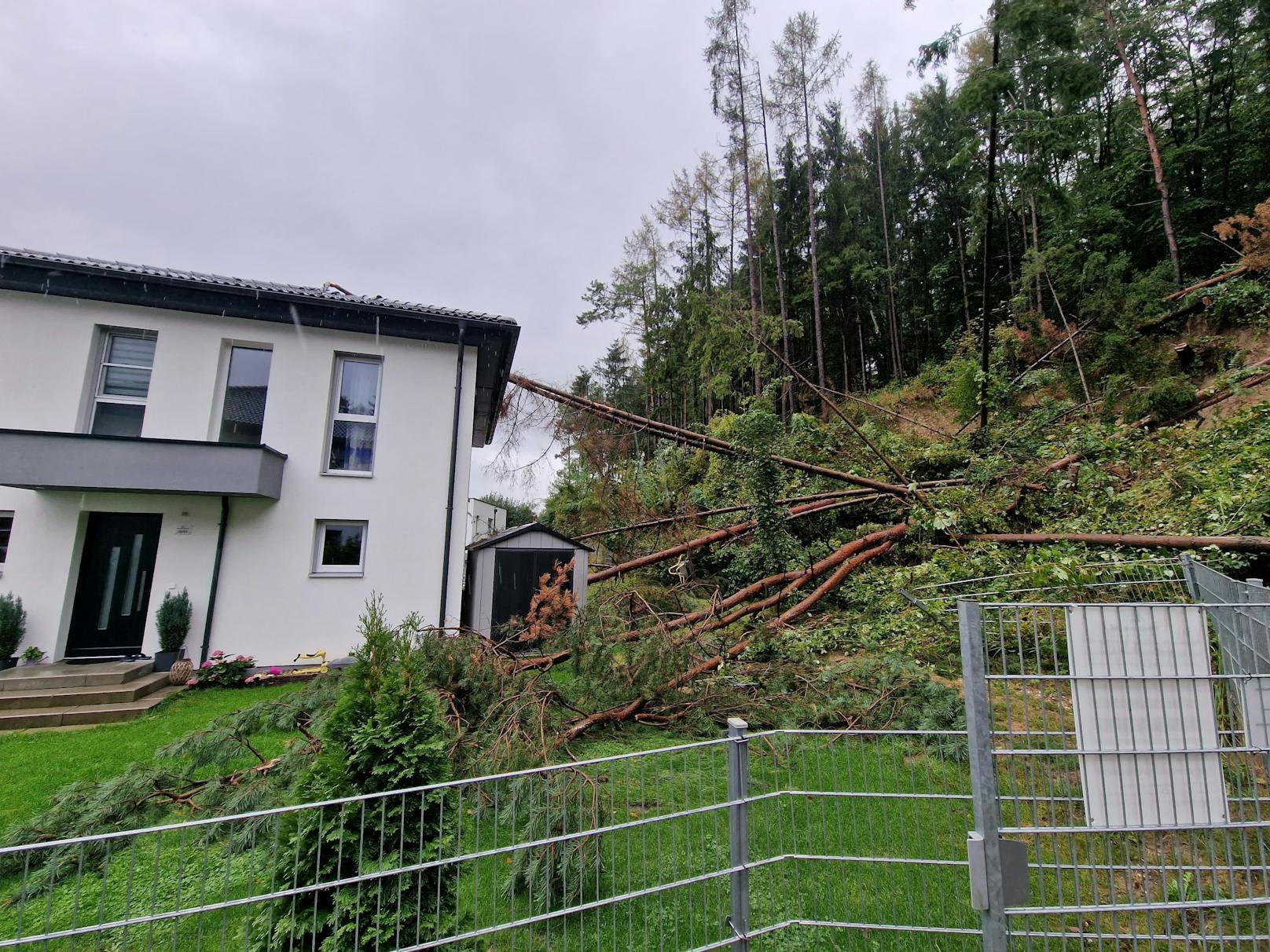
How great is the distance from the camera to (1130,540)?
5.37 metres

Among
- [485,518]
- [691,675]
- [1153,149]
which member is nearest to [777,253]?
[1153,149]

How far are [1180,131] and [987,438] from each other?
597 inches

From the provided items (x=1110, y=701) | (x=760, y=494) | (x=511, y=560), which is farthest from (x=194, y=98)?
(x=1110, y=701)

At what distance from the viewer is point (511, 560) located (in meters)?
7.73

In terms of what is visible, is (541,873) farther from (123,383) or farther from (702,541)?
(123,383)

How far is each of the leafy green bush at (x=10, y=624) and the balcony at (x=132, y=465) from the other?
1.46 metres

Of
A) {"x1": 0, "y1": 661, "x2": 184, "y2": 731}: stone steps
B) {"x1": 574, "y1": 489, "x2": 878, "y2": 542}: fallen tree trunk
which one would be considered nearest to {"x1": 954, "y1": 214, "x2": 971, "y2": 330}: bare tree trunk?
{"x1": 574, "y1": 489, "x2": 878, "y2": 542}: fallen tree trunk

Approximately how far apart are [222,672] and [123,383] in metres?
4.55

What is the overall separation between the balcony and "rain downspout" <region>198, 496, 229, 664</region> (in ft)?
0.99

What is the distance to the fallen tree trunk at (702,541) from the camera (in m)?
8.45

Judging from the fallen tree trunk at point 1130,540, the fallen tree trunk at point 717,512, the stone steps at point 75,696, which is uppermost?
the fallen tree trunk at point 717,512

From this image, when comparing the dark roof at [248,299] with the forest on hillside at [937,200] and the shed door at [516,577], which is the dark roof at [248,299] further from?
the forest on hillside at [937,200]

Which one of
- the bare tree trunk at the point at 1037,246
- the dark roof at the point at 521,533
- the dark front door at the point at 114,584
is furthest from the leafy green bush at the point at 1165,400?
the dark front door at the point at 114,584

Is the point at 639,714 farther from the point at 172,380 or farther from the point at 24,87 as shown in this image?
the point at 24,87
